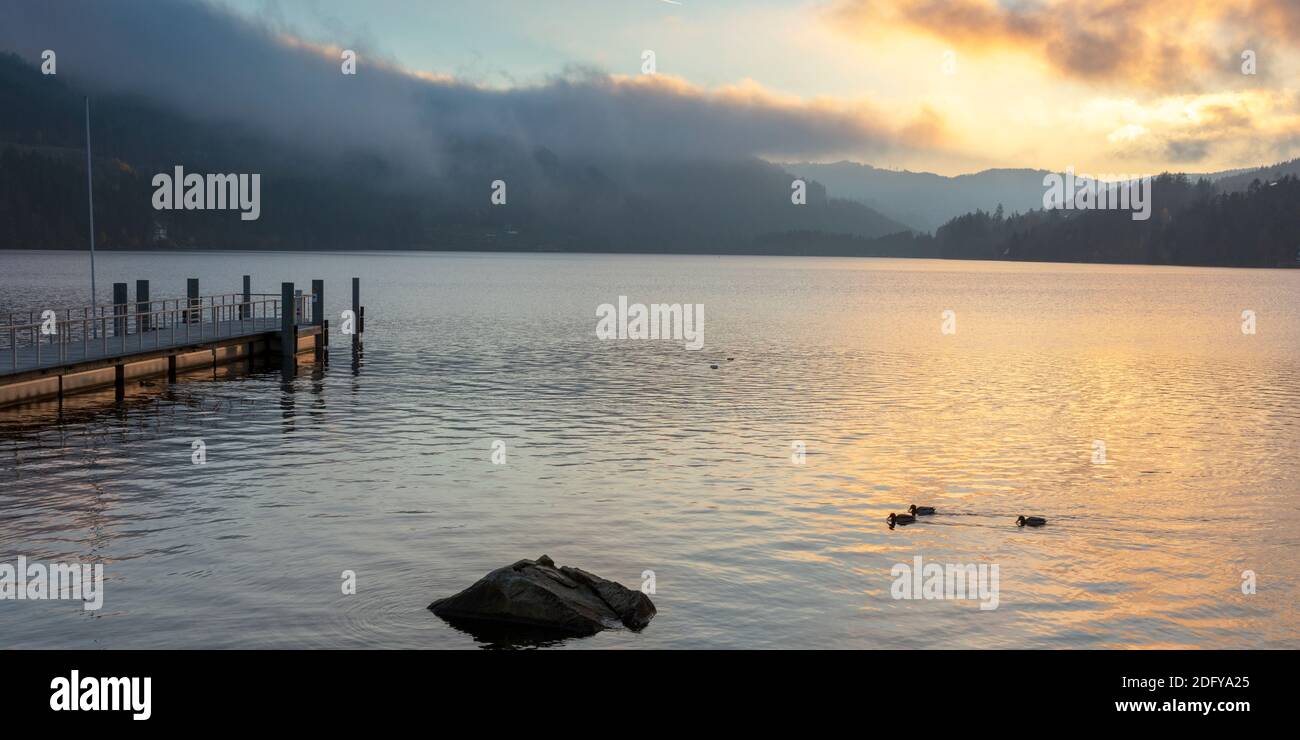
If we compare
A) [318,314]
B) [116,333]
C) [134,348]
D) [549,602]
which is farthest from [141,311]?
[549,602]

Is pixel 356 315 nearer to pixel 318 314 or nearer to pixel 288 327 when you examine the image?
pixel 318 314

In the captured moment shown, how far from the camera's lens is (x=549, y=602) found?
622 inches

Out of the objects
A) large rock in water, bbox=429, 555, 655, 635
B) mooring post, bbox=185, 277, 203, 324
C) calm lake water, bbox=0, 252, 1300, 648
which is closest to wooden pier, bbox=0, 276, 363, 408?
mooring post, bbox=185, 277, 203, 324

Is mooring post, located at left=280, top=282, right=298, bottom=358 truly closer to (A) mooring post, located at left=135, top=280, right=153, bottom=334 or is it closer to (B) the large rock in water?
(A) mooring post, located at left=135, top=280, right=153, bottom=334

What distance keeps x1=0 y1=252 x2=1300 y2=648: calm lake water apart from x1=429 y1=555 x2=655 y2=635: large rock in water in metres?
0.47

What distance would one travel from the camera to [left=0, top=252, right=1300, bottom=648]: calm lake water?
1677cm

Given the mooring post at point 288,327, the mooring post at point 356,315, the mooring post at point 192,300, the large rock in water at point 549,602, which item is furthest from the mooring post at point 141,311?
the large rock in water at point 549,602

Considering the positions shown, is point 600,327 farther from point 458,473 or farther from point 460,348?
point 458,473

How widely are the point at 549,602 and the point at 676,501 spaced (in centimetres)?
927

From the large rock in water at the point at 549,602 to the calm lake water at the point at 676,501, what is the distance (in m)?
0.47

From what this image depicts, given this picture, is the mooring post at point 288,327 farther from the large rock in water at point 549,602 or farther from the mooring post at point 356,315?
the large rock in water at point 549,602

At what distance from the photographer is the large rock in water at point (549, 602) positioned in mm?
15719

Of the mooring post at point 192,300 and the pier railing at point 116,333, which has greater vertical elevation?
the mooring post at point 192,300

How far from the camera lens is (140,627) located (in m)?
15.6
